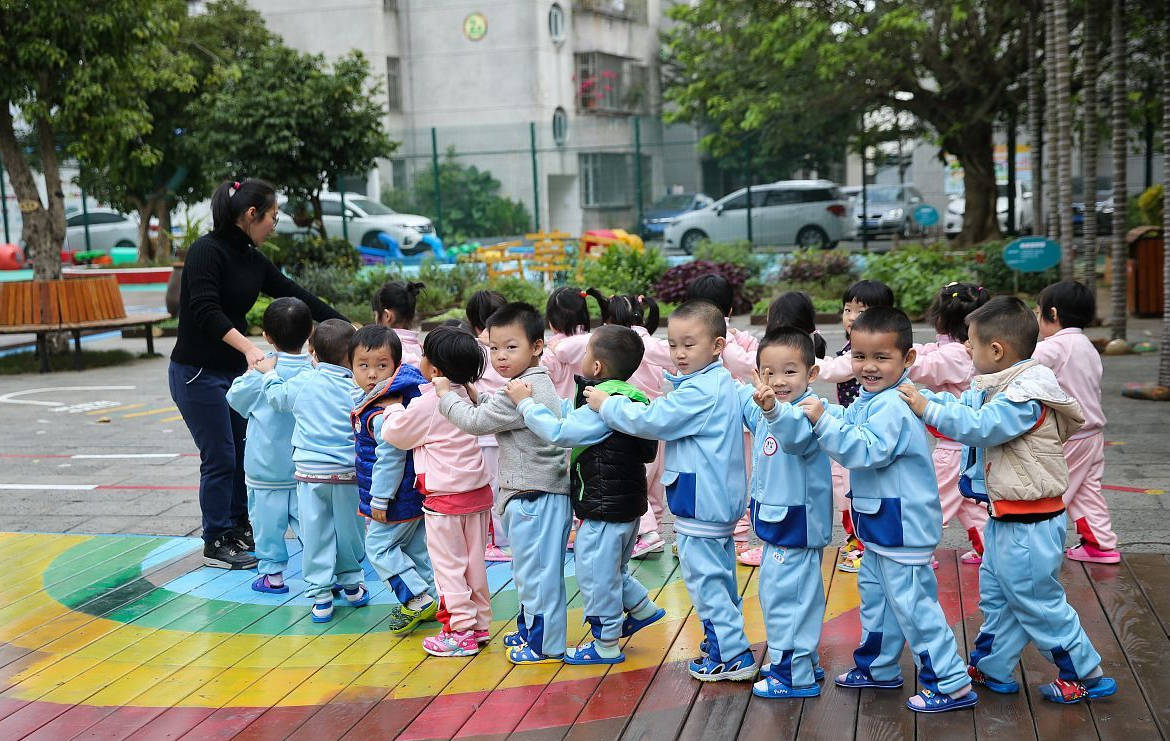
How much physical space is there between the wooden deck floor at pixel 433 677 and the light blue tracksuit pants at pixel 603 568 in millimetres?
186

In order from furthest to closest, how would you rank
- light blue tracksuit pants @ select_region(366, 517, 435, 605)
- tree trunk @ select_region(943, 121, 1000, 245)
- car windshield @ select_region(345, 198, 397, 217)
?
car windshield @ select_region(345, 198, 397, 217), tree trunk @ select_region(943, 121, 1000, 245), light blue tracksuit pants @ select_region(366, 517, 435, 605)

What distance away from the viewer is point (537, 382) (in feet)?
14.0

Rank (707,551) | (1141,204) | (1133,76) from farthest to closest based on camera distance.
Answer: (1133,76), (1141,204), (707,551)

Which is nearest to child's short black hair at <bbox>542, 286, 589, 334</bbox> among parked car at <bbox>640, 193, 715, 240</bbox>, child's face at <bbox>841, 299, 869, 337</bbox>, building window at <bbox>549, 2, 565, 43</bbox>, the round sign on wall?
child's face at <bbox>841, 299, 869, 337</bbox>

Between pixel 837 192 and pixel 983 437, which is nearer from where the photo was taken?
pixel 983 437

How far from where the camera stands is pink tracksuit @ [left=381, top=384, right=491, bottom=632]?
4.49 meters

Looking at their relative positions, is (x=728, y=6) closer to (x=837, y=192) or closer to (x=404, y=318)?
(x=837, y=192)

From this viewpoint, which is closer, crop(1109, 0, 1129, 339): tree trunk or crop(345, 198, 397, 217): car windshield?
crop(1109, 0, 1129, 339): tree trunk

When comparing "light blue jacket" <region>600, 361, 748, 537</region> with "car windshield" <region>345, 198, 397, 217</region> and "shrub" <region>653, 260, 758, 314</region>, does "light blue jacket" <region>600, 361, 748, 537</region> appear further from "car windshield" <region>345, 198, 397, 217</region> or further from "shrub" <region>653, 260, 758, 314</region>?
"car windshield" <region>345, 198, 397, 217</region>

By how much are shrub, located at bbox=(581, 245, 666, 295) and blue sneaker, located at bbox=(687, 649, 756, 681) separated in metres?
11.3

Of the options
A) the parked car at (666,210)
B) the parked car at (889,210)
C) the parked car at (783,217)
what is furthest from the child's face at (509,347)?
the parked car at (889,210)

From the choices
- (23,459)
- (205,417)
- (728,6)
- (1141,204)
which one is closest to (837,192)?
(728,6)

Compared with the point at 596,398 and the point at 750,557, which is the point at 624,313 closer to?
the point at 750,557

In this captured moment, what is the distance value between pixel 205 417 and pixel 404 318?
107 cm
